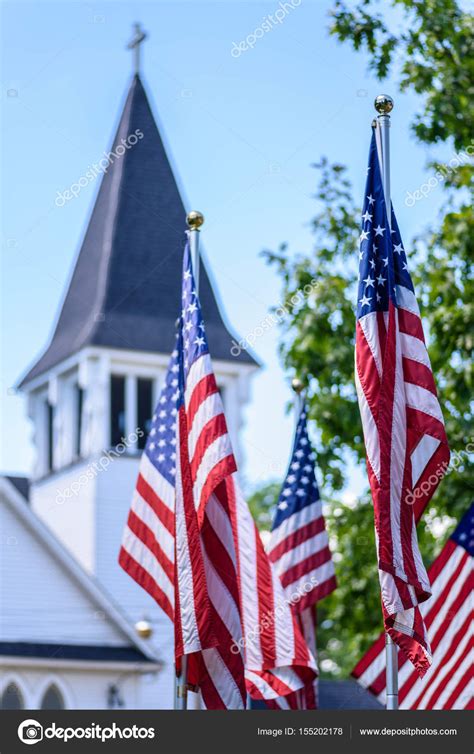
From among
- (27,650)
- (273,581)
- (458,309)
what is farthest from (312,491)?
(27,650)

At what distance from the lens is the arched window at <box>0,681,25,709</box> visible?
29.0 m

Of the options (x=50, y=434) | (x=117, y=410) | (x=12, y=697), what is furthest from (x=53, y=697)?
(x=50, y=434)

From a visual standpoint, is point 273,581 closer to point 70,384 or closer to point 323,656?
point 70,384

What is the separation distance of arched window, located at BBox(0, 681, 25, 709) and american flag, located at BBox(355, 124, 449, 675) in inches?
762

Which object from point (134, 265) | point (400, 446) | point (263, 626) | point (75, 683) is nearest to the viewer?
point (400, 446)

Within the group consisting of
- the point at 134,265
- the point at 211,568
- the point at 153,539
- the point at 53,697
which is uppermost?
the point at 134,265

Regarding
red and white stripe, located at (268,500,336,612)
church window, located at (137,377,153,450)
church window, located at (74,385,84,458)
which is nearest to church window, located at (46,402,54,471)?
church window, located at (74,385,84,458)

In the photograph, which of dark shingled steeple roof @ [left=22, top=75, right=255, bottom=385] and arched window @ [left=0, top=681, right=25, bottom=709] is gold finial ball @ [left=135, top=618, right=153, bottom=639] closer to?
arched window @ [left=0, top=681, right=25, bottom=709]

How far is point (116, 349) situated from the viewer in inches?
1581

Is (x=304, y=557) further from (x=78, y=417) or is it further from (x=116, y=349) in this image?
(x=78, y=417)

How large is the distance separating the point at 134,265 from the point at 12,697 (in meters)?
15.5

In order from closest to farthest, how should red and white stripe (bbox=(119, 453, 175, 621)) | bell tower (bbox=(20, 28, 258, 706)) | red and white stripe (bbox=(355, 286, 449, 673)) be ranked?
1. red and white stripe (bbox=(355, 286, 449, 673))
2. red and white stripe (bbox=(119, 453, 175, 621))
3. bell tower (bbox=(20, 28, 258, 706))

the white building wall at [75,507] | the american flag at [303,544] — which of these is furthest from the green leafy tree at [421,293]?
the white building wall at [75,507]

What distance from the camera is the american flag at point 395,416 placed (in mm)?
10789
